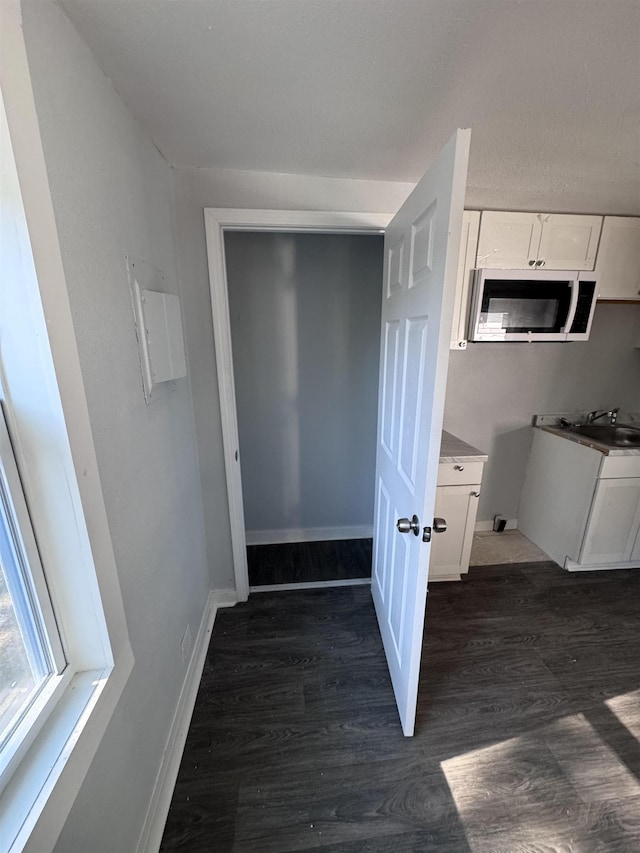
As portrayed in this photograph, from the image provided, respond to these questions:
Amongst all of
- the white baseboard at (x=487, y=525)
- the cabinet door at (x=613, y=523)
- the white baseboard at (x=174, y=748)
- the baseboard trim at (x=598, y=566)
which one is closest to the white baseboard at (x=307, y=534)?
the white baseboard at (x=174, y=748)

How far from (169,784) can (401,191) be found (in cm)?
260

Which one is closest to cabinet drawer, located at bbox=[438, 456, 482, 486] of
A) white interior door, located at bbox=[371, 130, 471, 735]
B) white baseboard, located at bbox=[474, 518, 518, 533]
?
white interior door, located at bbox=[371, 130, 471, 735]

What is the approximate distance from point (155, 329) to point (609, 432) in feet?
9.87

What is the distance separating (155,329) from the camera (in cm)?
117

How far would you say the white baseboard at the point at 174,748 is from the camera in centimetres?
100

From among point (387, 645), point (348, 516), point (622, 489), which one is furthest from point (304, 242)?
point (622, 489)

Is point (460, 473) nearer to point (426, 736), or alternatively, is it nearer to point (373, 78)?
point (426, 736)

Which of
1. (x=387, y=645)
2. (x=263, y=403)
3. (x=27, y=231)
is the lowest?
(x=387, y=645)

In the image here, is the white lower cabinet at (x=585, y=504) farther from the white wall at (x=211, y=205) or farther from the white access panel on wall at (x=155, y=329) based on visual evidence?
the white access panel on wall at (x=155, y=329)

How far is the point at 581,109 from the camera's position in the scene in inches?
42.5

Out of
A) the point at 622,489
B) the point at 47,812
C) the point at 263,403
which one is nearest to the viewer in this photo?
the point at 47,812

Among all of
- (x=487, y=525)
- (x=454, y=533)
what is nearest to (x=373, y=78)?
(x=454, y=533)

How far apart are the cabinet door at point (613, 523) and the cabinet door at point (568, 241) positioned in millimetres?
1344

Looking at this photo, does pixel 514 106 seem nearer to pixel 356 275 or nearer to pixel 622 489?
pixel 356 275
